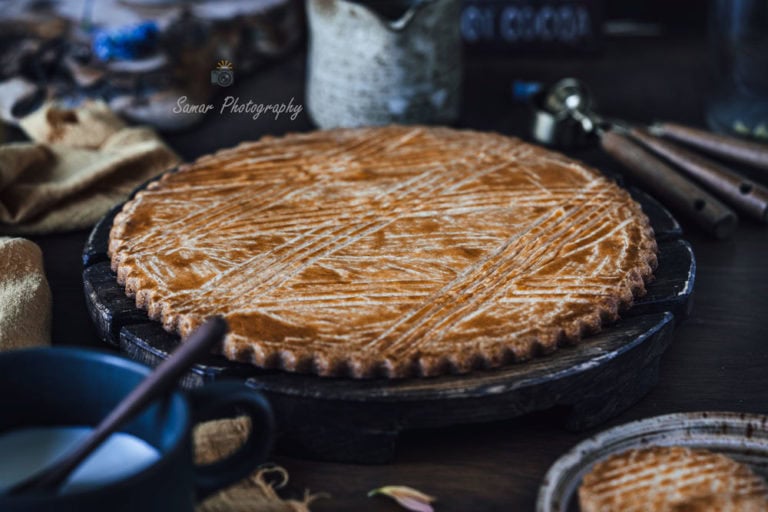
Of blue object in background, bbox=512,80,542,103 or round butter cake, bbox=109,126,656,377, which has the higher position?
round butter cake, bbox=109,126,656,377

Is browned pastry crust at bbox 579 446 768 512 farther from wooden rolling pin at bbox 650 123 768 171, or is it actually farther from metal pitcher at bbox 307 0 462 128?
metal pitcher at bbox 307 0 462 128

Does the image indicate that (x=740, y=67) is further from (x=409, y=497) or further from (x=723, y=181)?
(x=409, y=497)

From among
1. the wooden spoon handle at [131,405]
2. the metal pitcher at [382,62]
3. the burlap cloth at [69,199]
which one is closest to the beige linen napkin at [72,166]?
the burlap cloth at [69,199]

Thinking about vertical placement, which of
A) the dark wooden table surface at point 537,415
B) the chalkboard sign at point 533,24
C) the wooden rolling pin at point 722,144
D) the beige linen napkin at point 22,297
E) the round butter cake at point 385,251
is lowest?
the dark wooden table surface at point 537,415

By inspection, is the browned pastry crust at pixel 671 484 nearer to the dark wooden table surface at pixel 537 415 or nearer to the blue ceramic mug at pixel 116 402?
the dark wooden table surface at pixel 537 415

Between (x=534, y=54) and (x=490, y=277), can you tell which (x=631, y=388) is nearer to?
(x=490, y=277)

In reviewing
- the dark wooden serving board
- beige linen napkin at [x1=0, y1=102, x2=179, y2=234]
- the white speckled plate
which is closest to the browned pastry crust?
the white speckled plate

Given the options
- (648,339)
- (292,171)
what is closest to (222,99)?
(292,171)
